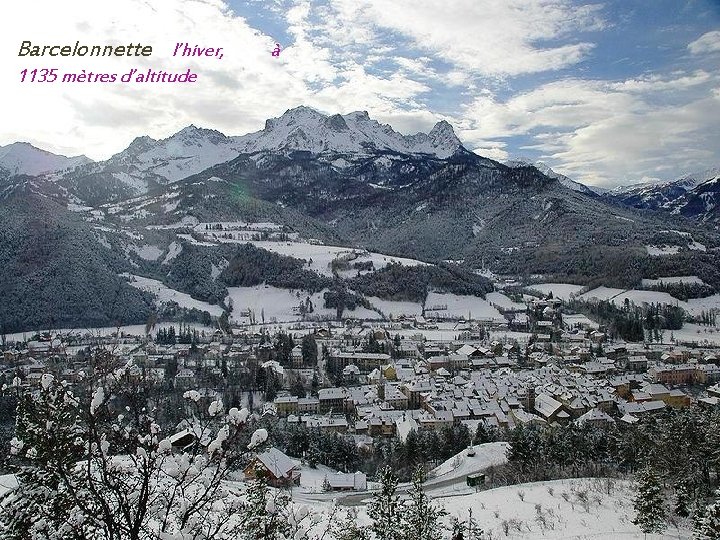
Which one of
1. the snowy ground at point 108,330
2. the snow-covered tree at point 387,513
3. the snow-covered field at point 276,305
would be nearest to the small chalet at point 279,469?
the snow-covered tree at point 387,513

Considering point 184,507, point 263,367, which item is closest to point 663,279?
point 263,367

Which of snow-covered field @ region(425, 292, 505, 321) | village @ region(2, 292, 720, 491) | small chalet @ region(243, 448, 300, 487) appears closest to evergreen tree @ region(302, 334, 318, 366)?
village @ region(2, 292, 720, 491)

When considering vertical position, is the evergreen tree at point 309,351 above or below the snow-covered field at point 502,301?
below

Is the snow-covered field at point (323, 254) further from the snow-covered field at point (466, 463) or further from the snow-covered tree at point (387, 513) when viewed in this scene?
the snow-covered tree at point (387, 513)

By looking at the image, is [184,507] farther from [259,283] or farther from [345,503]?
[259,283]

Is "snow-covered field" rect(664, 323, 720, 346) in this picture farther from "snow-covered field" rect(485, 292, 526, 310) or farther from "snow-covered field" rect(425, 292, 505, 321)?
"snow-covered field" rect(485, 292, 526, 310)

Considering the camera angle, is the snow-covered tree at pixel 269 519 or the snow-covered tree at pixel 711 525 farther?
the snow-covered tree at pixel 711 525
